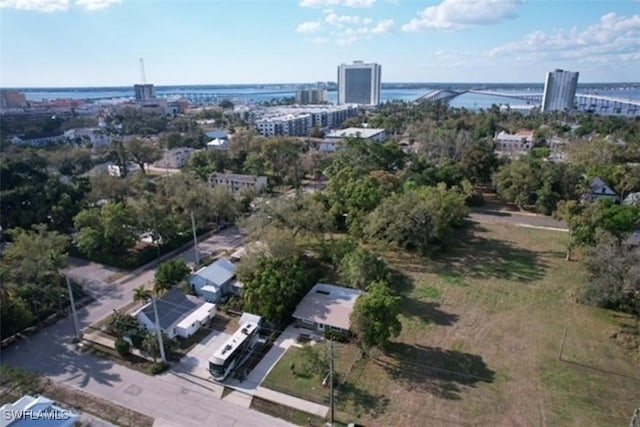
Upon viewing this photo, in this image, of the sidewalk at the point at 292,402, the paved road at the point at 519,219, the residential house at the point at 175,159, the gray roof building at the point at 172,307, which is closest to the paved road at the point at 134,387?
the sidewalk at the point at 292,402

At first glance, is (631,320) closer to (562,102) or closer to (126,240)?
(126,240)

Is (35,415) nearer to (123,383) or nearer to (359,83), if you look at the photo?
(123,383)

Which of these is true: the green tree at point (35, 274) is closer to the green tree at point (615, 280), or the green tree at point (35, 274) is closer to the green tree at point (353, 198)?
the green tree at point (353, 198)

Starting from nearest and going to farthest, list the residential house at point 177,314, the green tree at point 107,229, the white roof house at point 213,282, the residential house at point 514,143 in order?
the residential house at point 177,314 < the white roof house at point 213,282 < the green tree at point 107,229 < the residential house at point 514,143

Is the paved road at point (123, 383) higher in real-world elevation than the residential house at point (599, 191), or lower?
lower

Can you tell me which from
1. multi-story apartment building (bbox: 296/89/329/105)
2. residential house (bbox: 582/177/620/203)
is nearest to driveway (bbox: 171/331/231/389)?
residential house (bbox: 582/177/620/203)

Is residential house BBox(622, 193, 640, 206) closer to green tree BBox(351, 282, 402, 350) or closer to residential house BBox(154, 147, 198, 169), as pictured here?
green tree BBox(351, 282, 402, 350)
